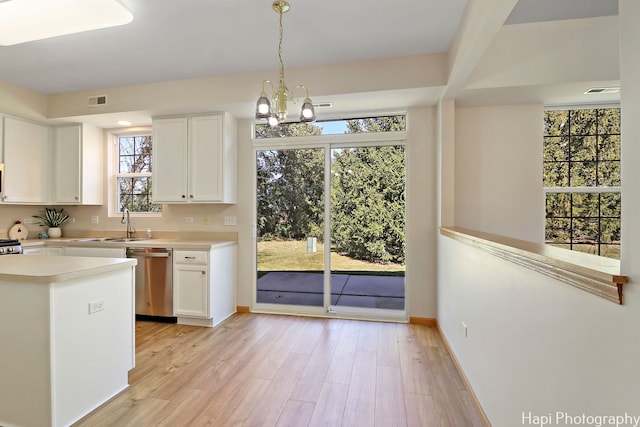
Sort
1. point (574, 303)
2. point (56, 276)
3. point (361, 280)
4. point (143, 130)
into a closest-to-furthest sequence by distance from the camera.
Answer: point (574, 303), point (56, 276), point (361, 280), point (143, 130)

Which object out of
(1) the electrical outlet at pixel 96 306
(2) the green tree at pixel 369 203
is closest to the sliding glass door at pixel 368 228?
(2) the green tree at pixel 369 203

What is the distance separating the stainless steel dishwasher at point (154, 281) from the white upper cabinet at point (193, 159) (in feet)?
2.15

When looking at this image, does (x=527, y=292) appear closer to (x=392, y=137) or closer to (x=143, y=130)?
(x=392, y=137)

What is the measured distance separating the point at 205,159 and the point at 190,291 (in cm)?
151

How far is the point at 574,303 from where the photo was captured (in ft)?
3.23

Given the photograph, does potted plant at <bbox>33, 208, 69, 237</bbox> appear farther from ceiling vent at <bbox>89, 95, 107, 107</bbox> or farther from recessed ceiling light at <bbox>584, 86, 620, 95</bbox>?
recessed ceiling light at <bbox>584, 86, 620, 95</bbox>

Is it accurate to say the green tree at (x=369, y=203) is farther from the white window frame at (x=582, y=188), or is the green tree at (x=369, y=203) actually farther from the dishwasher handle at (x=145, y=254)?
the dishwasher handle at (x=145, y=254)

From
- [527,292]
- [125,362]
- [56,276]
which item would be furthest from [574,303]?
[125,362]

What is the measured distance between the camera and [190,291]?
11.1ft

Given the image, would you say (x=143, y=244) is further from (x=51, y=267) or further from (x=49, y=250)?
(x=51, y=267)

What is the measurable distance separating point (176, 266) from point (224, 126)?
1.68 metres

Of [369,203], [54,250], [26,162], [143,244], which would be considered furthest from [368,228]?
[26,162]

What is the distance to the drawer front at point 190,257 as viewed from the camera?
3367 millimetres

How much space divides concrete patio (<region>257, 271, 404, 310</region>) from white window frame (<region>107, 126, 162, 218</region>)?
1889mm
